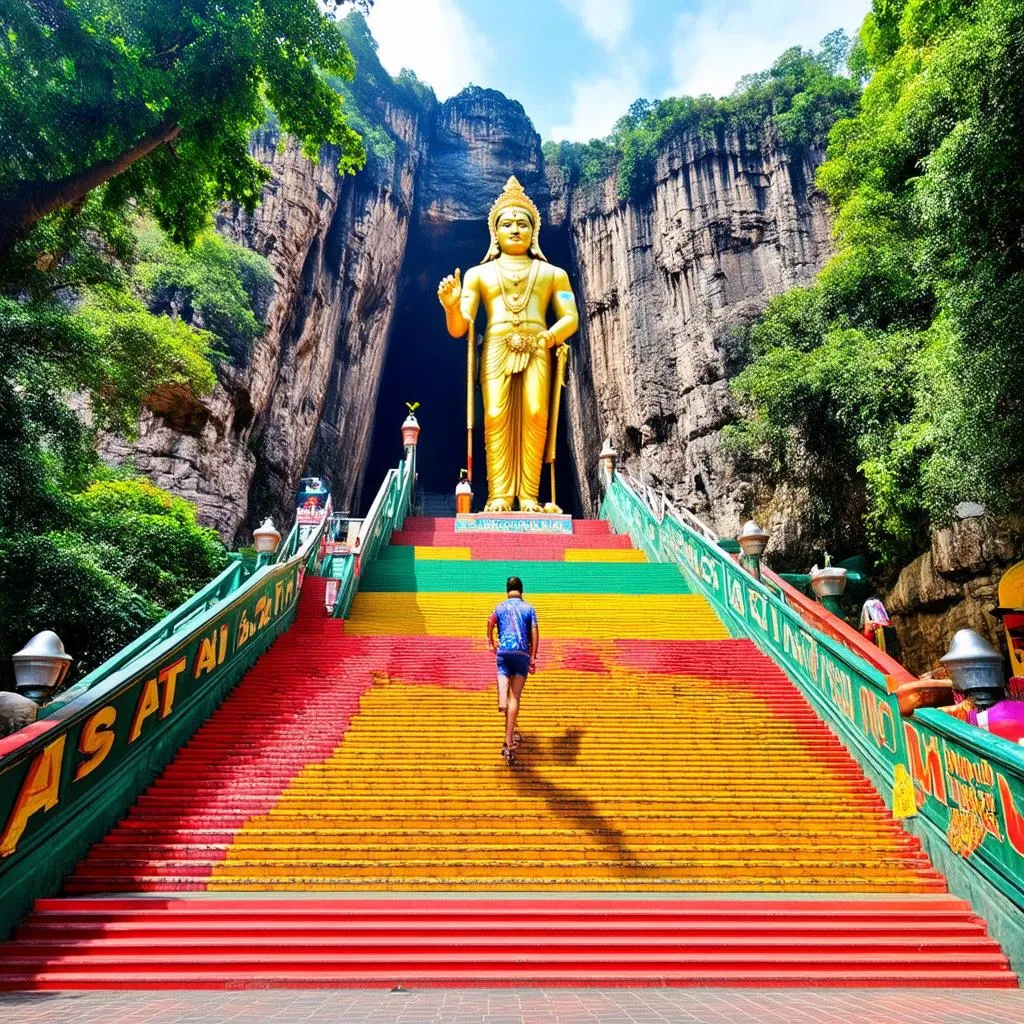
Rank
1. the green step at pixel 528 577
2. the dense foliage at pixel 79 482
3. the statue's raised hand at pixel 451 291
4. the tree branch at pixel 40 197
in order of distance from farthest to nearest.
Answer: the statue's raised hand at pixel 451 291 → the green step at pixel 528 577 → the dense foliage at pixel 79 482 → the tree branch at pixel 40 197

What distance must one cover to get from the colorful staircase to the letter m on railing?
1.05 ft

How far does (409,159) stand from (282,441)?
11675mm

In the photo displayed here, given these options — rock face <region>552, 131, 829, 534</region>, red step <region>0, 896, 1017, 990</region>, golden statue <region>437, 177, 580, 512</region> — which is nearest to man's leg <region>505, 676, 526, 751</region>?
red step <region>0, 896, 1017, 990</region>

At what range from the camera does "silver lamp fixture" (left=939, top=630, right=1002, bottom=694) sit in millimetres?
3076

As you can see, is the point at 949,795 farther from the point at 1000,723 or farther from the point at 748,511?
the point at 748,511

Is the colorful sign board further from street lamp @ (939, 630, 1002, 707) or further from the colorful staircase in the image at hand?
street lamp @ (939, 630, 1002, 707)

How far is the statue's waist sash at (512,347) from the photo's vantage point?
41.0ft

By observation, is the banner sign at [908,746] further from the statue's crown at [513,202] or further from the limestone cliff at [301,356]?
the limestone cliff at [301,356]

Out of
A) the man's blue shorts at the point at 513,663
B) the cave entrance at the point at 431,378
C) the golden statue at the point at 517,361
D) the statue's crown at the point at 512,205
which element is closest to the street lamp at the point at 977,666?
the man's blue shorts at the point at 513,663

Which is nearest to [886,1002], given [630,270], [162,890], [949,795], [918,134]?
[949,795]

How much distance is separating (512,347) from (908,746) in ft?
32.5


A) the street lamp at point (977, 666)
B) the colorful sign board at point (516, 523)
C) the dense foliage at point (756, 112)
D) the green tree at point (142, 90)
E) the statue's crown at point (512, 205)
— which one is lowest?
the street lamp at point (977, 666)

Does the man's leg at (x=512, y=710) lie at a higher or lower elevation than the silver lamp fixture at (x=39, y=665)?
lower

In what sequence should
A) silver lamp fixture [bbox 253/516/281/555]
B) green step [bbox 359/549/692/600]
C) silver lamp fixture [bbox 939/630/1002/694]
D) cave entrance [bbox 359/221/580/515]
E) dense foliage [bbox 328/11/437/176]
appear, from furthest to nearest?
cave entrance [bbox 359/221/580/515], dense foliage [bbox 328/11/437/176], green step [bbox 359/549/692/600], silver lamp fixture [bbox 253/516/281/555], silver lamp fixture [bbox 939/630/1002/694]
